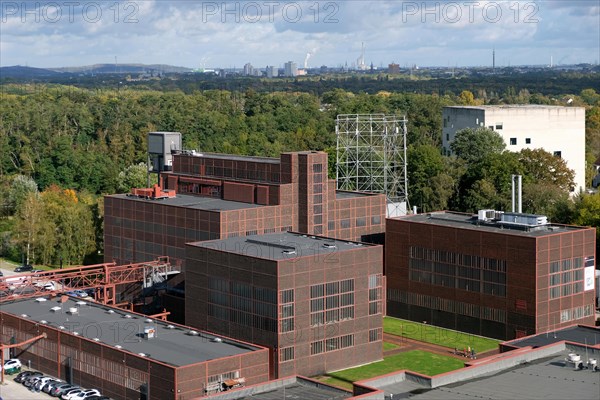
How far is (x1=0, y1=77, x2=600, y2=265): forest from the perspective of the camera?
306 feet

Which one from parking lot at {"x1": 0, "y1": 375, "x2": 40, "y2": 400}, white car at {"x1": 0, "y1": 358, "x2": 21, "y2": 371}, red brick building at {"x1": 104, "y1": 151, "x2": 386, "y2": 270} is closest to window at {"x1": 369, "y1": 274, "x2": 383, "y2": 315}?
red brick building at {"x1": 104, "y1": 151, "x2": 386, "y2": 270}

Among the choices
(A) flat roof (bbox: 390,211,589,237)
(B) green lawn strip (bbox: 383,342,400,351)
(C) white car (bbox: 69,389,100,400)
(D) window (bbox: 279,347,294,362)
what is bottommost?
(B) green lawn strip (bbox: 383,342,400,351)

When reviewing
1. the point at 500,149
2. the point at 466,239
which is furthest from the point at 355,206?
the point at 500,149

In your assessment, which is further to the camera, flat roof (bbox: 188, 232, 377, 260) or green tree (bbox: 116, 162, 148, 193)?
green tree (bbox: 116, 162, 148, 193)

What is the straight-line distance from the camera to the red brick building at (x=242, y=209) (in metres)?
69.3

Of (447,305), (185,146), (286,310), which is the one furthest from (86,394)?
(185,146)

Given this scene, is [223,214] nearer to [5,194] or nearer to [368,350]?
[368,350]

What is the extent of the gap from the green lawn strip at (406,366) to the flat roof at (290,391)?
11.5m

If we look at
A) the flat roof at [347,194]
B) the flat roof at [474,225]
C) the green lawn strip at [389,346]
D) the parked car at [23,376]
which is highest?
the flat roof at [347,194]

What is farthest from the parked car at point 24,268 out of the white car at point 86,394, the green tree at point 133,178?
the white car at point 86,394

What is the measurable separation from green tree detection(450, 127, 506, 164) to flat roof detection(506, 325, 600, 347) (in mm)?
55299

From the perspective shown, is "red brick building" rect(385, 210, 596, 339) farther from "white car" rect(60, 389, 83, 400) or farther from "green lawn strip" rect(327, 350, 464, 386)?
"white car" rect(60, 389, 83, 400)

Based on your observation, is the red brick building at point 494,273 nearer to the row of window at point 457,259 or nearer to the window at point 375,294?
the row of window at point 457,259

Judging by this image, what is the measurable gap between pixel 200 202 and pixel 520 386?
36439mm
